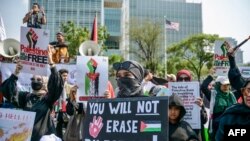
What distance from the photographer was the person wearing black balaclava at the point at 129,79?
4.12m

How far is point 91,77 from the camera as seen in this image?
18.9 ft

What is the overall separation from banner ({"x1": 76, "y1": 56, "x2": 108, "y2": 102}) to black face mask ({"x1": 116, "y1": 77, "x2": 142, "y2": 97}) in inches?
60.7

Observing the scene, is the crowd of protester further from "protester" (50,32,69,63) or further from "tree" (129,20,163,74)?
"tree" (129,20,163,74)

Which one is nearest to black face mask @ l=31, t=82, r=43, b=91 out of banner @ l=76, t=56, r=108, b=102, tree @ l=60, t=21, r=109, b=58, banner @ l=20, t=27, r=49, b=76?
banner @ l=20, t=27, r=49, b=76

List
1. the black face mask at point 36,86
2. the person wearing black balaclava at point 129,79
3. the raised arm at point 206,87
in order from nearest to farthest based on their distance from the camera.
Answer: the person wearing black balaclava at point 129,79 → the black face mask at point 36,86 → the raised arm at point 206,87

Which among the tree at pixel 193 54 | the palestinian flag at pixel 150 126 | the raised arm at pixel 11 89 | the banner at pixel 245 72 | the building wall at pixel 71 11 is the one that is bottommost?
the palestinian flag at pixel 150 126

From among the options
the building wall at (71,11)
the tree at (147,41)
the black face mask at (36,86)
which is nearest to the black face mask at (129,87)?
the black face mask at (36,86)

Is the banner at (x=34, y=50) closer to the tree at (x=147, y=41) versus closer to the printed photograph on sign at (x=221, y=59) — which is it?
the printed photograph on sign at (x=221, y=59)

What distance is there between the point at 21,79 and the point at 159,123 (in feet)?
16.0

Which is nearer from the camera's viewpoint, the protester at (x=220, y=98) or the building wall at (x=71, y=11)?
the protester at (x=220, y=98)

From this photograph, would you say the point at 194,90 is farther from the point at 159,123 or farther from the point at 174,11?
the point at 174,11

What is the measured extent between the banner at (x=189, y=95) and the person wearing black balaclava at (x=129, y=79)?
145cm

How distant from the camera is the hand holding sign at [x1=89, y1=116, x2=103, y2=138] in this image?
3.69m

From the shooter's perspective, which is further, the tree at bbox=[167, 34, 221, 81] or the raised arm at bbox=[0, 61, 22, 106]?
the tree at bbox=[167, 34, 221, 81]
